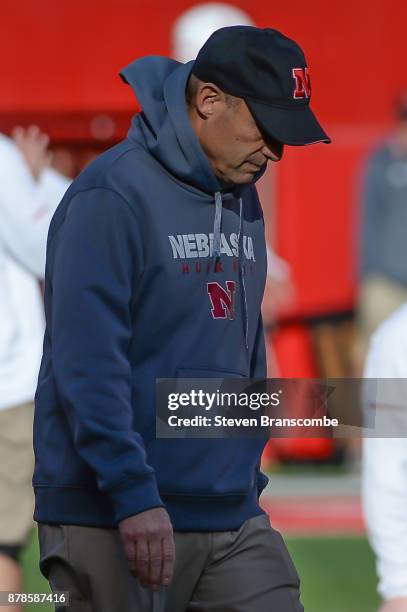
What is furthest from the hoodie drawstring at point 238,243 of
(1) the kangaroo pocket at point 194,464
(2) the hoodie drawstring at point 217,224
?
(1) the kangaroo pocket at point 194,464

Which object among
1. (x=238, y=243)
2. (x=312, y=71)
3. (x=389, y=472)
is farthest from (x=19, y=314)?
(x=312, y=71)

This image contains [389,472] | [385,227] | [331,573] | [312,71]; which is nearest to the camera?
[389,472]

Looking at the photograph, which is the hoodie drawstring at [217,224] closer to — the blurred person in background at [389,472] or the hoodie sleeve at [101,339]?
the hoodie sleeve at [101,339]

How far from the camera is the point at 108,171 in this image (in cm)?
248

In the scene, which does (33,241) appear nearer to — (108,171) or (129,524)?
(108,171)

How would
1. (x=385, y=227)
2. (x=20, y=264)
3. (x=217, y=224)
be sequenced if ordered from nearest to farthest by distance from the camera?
(x=217, y=224), (x=20, y=264), (x=385, y=227)

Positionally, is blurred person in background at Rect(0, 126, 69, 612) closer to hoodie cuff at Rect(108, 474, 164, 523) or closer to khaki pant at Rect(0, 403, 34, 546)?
khaki pant at Rect(0, 403, 34, 546)

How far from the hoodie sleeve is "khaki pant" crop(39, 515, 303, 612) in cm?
18

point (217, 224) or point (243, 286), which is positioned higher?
point (217, 224)

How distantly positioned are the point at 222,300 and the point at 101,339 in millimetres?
Result: 257

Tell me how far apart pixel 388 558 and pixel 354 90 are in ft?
16.5

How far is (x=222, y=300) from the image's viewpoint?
8.45ft

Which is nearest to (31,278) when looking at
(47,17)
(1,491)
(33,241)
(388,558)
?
(33,241)

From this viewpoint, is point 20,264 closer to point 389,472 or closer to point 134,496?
point 389,472
